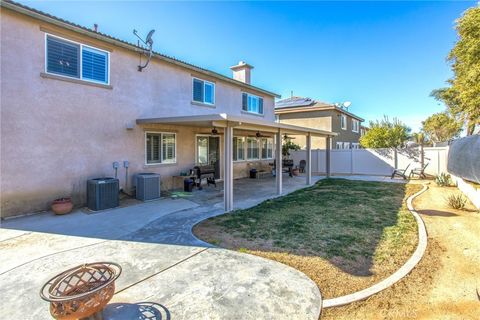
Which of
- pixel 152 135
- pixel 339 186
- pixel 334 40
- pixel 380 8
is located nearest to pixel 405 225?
pixel 339 186

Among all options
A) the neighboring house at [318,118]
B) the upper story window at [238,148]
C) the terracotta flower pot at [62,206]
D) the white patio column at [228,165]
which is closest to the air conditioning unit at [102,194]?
the terracotta flower pot at [62,206]

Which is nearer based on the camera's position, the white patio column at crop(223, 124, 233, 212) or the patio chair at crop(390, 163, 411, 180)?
the white patio column at crop(223, 124, 233, 212)

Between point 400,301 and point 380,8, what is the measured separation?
1404cm

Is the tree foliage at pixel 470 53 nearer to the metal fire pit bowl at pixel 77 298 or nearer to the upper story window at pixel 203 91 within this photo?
the upper story window at pixel 203 91

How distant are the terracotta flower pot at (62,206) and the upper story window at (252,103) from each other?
10.6 meters

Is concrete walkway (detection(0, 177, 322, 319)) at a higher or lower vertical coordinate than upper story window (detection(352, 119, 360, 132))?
lower

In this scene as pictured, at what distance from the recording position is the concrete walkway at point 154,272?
9.70 ft

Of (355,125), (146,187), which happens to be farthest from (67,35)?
(355,125)

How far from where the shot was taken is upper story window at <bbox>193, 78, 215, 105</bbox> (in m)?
12.0

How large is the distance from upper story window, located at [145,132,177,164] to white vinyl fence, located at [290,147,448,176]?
11898 mm

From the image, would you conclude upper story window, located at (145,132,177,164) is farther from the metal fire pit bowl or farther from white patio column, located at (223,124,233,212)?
the metal fire pit bowl

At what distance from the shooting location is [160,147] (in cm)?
1037

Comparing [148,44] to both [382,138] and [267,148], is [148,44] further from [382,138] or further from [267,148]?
[382,138]

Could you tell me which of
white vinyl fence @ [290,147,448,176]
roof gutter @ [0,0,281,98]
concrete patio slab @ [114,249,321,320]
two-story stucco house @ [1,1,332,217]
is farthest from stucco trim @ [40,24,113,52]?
white vinyl fence @ [290,147,448,176]
